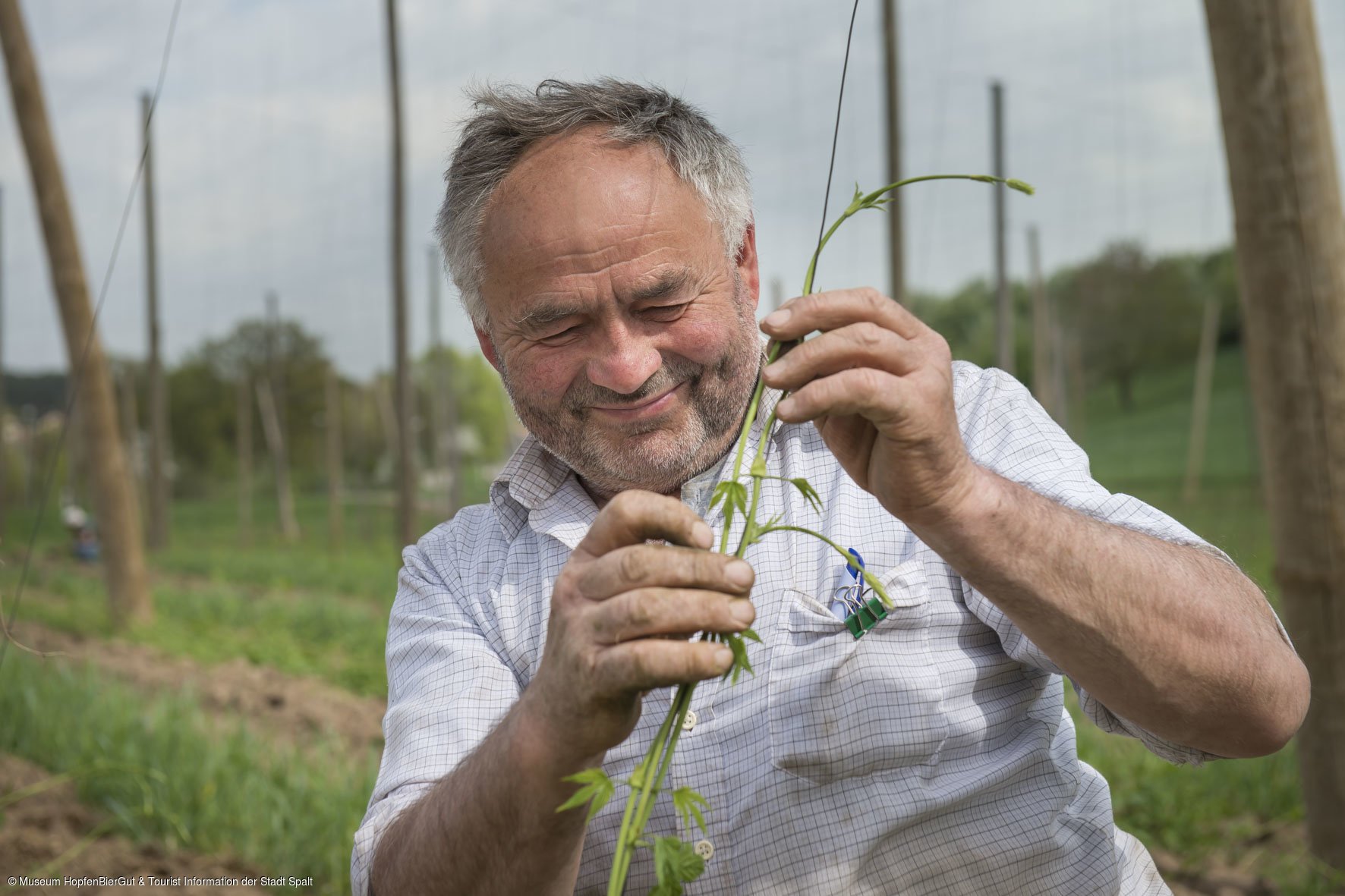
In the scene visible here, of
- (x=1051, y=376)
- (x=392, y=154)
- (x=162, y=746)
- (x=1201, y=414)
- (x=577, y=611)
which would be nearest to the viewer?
(x=577, y=611)

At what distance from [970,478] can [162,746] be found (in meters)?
4.33

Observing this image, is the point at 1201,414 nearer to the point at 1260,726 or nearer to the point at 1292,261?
the point at 1292,261

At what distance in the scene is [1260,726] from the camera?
1491 millimetres

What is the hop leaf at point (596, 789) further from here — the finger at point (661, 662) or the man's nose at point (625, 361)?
the man's nose at point (625, 361)

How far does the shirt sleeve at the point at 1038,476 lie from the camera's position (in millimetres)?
1600

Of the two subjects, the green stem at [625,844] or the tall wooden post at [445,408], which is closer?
the green stem at [625,844]

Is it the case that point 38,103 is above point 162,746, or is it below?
above

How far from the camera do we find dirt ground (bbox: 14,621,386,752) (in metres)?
6.17

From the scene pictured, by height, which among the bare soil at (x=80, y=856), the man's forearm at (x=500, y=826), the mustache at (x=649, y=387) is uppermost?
the mustache at (x=649, y=387)

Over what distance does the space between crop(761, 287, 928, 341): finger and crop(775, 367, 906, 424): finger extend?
0.07 m

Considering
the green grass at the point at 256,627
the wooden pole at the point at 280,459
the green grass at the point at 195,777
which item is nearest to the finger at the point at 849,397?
the green grass at the point at 195,777

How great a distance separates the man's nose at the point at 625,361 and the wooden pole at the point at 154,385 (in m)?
17.2

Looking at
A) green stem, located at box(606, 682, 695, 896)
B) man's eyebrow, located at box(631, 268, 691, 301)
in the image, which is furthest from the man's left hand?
man's eyebrow, located at box(631, 268, 691, 301)

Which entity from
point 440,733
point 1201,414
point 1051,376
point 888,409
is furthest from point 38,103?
point 1051,376
